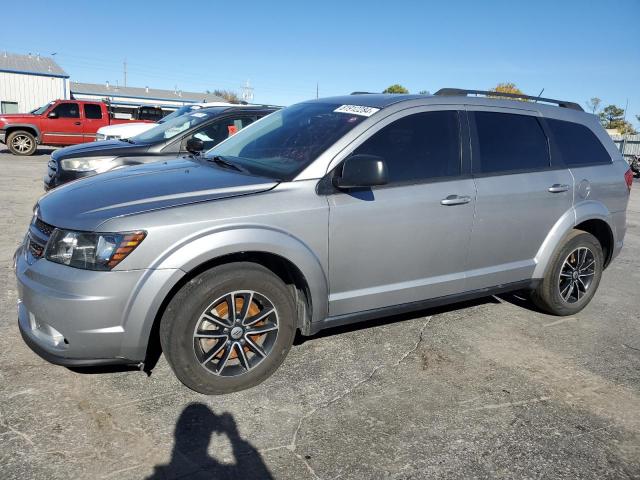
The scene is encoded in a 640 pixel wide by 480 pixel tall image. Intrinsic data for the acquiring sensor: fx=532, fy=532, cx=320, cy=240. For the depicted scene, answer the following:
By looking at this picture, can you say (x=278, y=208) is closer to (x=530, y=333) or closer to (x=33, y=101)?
(x=530, y=333)

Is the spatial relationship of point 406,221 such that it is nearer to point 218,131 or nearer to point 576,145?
point 576,145

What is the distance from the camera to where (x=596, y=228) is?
4828 millimetres

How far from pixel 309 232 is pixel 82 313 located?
1.31m

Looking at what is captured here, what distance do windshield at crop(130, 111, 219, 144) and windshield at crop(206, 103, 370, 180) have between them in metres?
2.71

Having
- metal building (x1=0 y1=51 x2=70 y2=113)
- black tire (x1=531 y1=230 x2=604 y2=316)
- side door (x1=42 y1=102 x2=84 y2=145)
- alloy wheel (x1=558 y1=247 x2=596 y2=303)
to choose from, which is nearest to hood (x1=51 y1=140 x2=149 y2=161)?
black tire (x1=531 y1=230 x2=604 y2=316)

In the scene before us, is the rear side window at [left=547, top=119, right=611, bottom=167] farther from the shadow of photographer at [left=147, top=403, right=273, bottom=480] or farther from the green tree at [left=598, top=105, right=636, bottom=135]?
the green tree at [left=598, top=105, right=636, bottom=135]

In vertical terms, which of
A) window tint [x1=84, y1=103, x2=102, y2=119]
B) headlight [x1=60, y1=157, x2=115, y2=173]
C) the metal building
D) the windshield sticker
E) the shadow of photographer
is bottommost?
the shadow of photographer

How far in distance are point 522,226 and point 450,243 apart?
2.44ft

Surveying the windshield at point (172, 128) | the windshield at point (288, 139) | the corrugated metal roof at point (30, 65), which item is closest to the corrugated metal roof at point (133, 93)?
the corrugated metal roof at point (30, 65)

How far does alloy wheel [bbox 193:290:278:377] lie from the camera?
3.03 meters

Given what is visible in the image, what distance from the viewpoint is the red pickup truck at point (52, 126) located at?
17.9m

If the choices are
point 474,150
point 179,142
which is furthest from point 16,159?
point 474,150

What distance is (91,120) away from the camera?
18.5 m

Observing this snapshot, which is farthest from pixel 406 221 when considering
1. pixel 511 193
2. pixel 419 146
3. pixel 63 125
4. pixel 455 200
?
pixel 63 125
